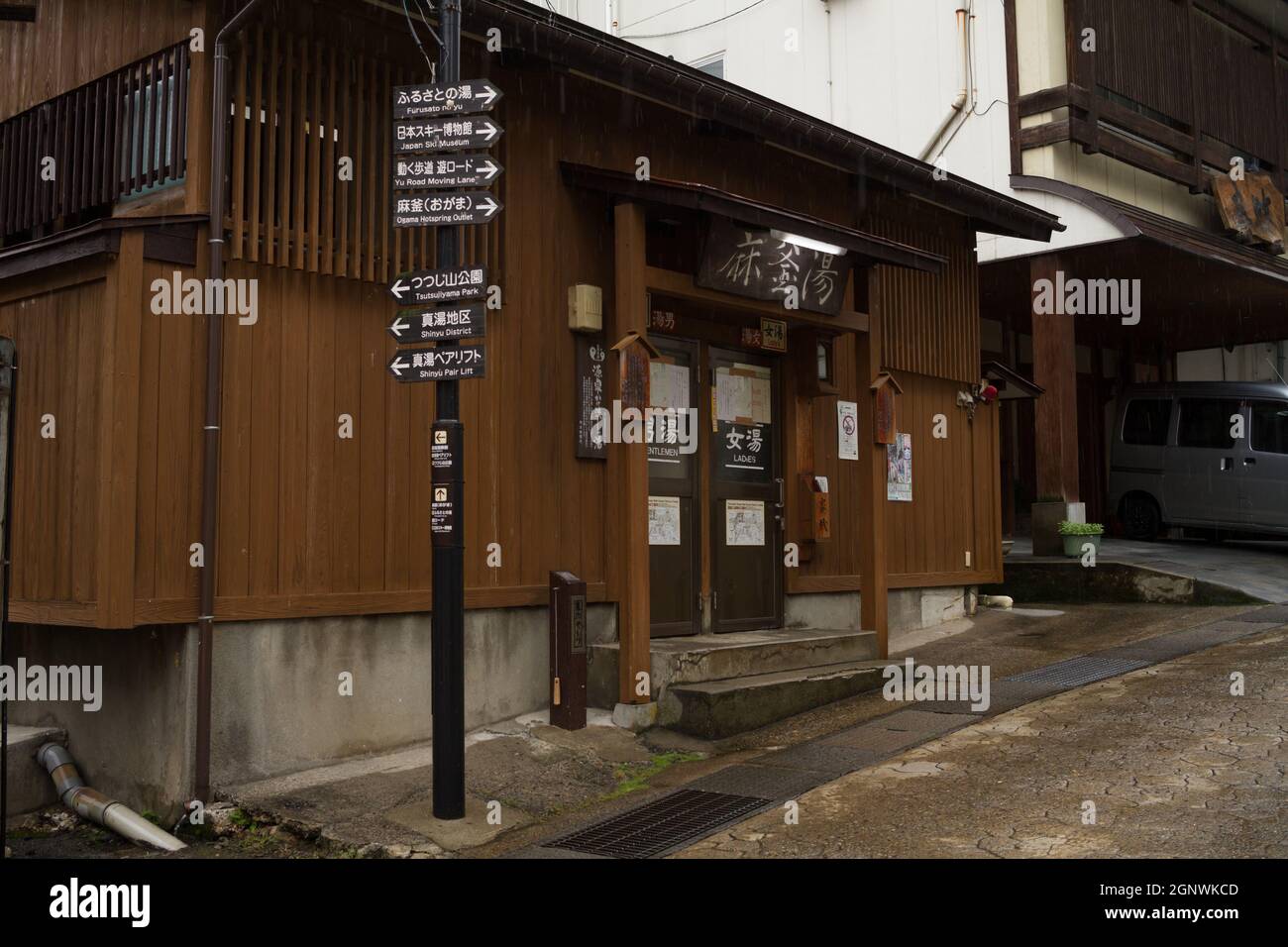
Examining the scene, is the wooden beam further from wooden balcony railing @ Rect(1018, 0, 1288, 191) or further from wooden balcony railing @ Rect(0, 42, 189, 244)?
wooden balcony railing @ Rect(1018, 0, 1288, 191)

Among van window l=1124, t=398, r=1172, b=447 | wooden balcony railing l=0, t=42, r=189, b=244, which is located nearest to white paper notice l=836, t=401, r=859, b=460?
wooden balcony railing l=0, t=42, r=189, b=244

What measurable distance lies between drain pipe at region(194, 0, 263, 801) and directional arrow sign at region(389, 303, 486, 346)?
1236mm

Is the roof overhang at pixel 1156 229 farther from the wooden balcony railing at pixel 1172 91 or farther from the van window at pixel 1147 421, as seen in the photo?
the van window at pixel 1147 421

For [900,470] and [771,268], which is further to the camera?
[900,470]

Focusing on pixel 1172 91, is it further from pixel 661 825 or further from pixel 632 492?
pixel 661 825

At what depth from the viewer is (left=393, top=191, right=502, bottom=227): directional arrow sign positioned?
6.37m

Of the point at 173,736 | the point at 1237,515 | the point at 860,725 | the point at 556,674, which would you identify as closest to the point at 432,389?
the point at 556,674

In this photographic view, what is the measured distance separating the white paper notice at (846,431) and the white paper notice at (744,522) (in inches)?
50.0

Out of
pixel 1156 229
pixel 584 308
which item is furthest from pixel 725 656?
pixel 1156 229

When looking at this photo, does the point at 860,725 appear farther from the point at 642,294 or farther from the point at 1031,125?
the point at 1031,125

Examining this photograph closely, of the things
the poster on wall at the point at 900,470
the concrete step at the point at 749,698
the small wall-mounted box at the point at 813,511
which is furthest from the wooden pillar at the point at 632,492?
the poster on wall at the point at 900,470

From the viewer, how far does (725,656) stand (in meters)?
8.76

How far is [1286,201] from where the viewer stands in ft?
64.8

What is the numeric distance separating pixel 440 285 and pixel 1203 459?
13.6 m
